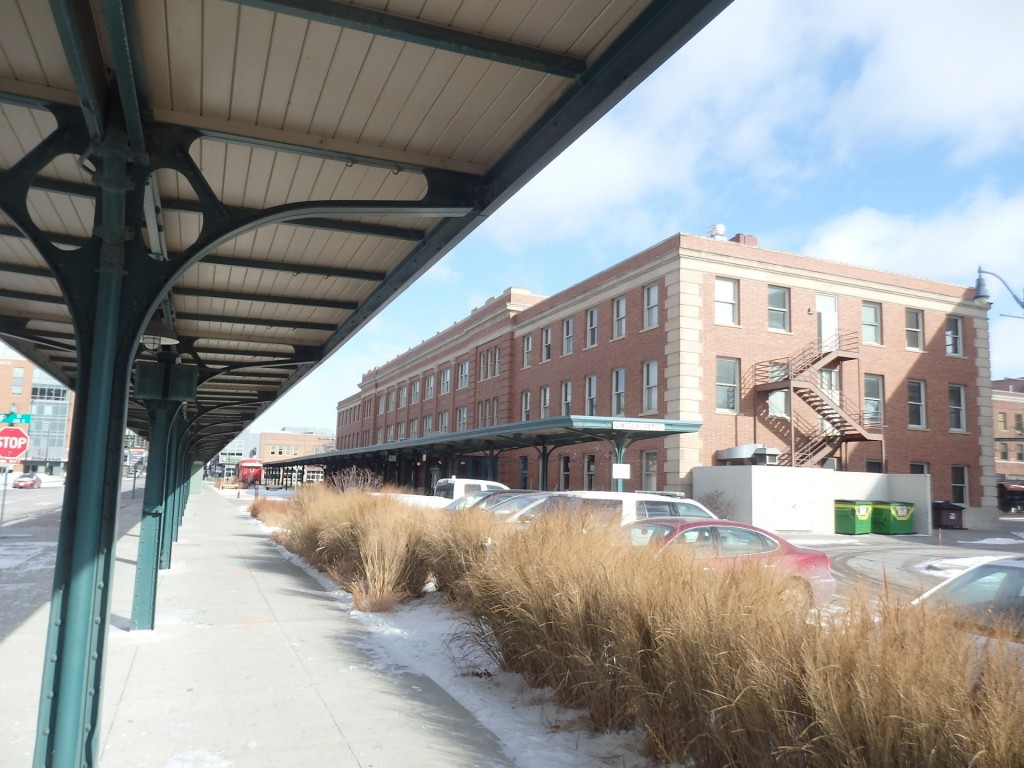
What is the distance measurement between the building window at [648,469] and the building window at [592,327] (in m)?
6.88

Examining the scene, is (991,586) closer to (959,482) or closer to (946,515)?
(946,515)

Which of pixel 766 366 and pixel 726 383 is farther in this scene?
pixel 766 366

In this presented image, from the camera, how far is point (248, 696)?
6383 mm

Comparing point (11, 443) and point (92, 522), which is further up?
point (11, 443)

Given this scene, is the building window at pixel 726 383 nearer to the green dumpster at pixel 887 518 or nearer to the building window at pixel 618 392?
the building window at pixel 618 392

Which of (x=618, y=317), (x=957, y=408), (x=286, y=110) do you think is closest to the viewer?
(x=286, y=110)

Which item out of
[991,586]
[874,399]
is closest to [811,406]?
[874,399]

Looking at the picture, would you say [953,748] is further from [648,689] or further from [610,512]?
[610,512]

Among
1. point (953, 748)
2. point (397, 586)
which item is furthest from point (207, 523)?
point (953, 748)

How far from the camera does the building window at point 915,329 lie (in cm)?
3581

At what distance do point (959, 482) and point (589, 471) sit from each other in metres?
16.5

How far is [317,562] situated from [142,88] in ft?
38.7

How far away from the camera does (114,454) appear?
4.26 metres

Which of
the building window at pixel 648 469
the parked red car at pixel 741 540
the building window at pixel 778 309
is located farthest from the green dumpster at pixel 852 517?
the parked red car at pixel 741 540
